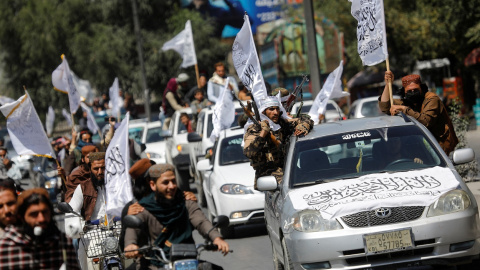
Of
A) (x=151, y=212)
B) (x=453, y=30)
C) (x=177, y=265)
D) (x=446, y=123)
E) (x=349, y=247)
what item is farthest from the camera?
(x=453, y=30)

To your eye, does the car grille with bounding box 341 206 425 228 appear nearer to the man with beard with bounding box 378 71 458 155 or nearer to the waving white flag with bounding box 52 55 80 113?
the man with beard with bounding box 378 71 458 155

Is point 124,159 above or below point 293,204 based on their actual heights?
above

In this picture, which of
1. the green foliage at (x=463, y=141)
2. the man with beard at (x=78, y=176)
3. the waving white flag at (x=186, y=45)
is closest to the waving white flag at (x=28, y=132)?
the man with beard at (x=78, y=176)

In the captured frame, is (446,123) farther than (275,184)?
Yes

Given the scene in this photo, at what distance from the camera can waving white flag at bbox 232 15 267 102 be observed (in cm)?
1337

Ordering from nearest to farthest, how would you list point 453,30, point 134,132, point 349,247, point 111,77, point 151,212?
point 151,212, point 349,247, point 134,132, point 453,30, point 111,77

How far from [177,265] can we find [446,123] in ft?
17.7

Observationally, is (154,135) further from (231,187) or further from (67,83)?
(231,187)

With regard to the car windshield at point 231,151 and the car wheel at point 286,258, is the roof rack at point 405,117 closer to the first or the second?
the car wheel at point 286,258

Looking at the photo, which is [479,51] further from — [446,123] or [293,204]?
[293,204]

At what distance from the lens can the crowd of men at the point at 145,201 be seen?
6.13 metres

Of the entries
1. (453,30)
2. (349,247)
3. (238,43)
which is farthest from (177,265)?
(453,30)

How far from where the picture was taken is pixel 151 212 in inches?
274

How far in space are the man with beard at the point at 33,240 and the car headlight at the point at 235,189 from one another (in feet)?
25.9
